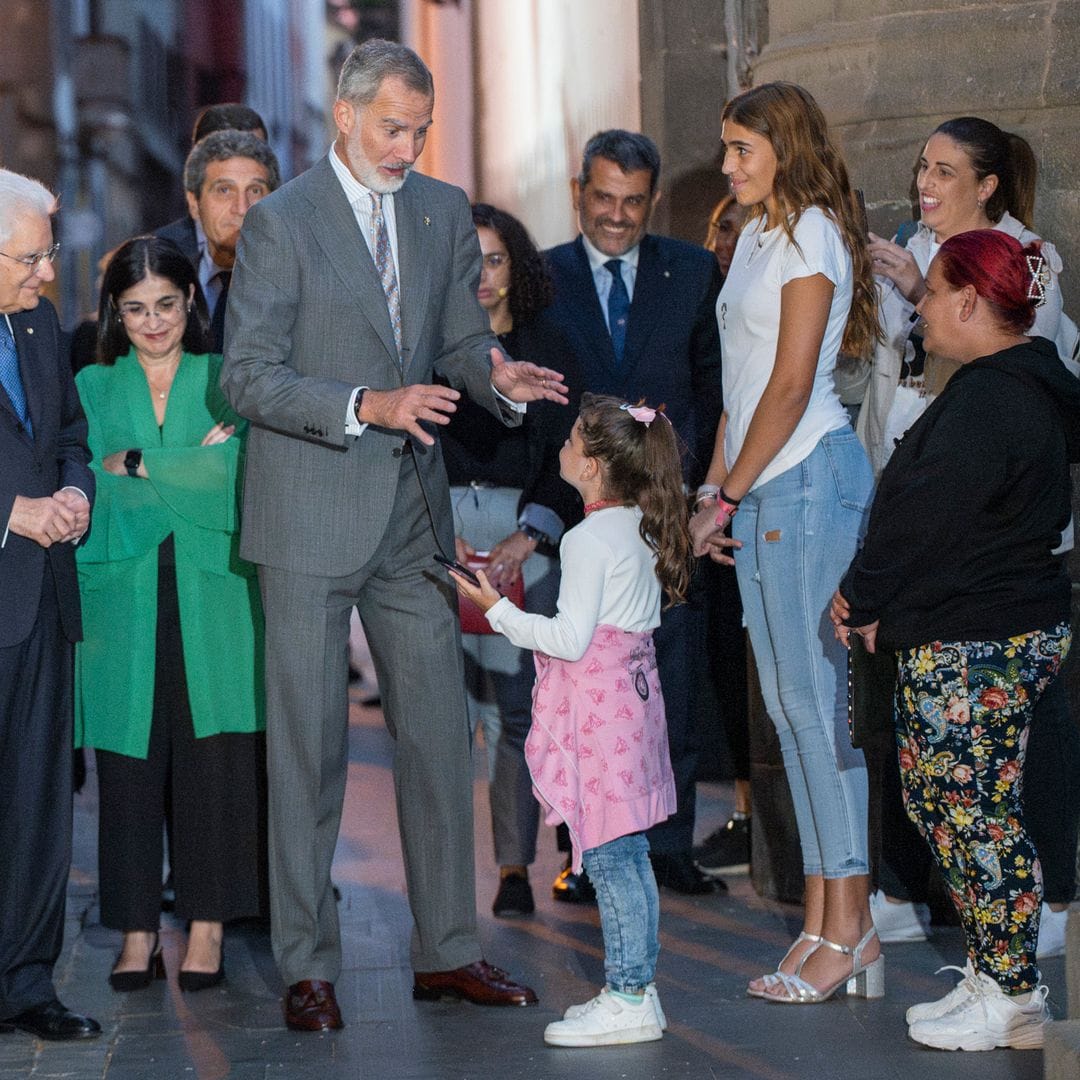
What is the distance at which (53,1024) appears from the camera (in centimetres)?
461

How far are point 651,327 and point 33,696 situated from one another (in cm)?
205

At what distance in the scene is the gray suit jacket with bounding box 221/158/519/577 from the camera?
177 inches

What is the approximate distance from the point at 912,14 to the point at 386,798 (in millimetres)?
3454

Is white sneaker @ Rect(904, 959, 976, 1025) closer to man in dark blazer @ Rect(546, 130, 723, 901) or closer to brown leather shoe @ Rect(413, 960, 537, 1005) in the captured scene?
brown leather shoe @ Rect(413, 960, 537, 1005)

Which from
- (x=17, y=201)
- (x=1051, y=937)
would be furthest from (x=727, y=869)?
(x=17, y=201)

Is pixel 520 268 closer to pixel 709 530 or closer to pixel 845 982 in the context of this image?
pixel 709 530

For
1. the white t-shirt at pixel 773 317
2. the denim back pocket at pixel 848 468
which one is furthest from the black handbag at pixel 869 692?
the white t-shirt at pixel 773 317

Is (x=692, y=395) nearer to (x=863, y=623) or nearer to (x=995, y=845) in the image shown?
(x=863, y=623)

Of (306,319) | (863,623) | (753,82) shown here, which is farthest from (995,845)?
(753,82)

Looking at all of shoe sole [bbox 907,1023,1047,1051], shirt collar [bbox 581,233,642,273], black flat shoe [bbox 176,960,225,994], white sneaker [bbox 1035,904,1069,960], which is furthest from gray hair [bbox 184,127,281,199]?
shoe sole [bbox 907,1023,1047,1051]

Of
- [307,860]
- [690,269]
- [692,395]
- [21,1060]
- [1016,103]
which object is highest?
[1016,103]

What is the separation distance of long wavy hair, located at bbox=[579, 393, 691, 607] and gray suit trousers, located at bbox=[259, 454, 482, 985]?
19.3 inches

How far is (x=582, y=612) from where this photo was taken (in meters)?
4.39

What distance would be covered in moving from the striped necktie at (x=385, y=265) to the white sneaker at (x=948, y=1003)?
184cm
